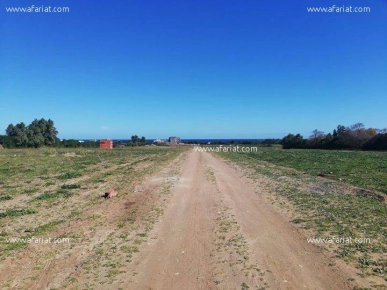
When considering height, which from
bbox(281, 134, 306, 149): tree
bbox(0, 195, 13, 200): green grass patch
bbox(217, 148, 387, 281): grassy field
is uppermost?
bbox(281, 134, 306, 149): tree

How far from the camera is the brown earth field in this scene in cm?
562

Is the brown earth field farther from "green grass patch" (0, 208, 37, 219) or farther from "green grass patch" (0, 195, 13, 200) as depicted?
"green grass patch" (0, 195, 13, 200)

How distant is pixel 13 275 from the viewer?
590 cm

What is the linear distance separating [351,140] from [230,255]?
80492 millimetres

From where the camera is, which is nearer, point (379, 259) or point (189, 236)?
point (379, 259)

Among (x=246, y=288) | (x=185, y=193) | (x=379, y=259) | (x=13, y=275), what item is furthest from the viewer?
(x=185, y=193)

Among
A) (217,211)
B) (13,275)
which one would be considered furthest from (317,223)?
(13,275)

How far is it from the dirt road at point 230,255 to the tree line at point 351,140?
234 ft

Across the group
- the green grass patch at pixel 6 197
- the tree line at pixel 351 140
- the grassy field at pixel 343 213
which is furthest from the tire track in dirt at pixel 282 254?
the tree line at pixel 351 140

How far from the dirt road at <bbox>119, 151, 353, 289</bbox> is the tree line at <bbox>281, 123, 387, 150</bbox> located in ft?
234

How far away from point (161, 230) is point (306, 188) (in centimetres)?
921

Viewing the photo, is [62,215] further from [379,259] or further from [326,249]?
[379,259]

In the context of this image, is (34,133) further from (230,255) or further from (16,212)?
(230,255)

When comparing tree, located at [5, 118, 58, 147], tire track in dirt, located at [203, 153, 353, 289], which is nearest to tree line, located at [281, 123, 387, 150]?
tire track in dirt, located at [203, 153, 353, 289]
